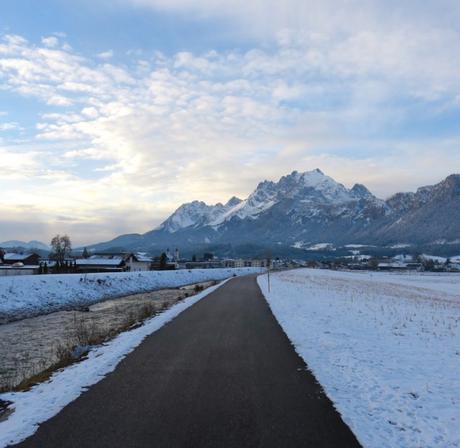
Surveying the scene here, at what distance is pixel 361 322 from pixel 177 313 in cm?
919

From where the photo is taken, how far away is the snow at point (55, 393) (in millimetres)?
6657

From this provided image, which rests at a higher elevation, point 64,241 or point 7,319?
point 64,241

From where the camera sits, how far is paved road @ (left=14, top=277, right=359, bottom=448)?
6141 millimetres

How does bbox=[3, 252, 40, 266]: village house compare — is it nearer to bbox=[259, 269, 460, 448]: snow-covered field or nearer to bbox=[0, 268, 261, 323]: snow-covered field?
bbox=[0, 268, 261, 323]: snow-covered field

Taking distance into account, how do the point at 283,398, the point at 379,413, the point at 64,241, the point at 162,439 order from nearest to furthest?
the point at 162,439
the point at 379,413
the point at 283,398
the point at 64,241

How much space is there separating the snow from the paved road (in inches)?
9.2

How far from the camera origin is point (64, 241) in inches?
5453

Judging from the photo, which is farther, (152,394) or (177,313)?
(177,313)

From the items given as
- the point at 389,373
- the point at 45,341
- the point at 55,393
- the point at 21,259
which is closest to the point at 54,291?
the point at 45,341

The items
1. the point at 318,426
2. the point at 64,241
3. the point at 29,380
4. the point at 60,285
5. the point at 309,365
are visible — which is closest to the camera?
the point at 318,426

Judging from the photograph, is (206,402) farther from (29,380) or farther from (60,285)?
(60,285)

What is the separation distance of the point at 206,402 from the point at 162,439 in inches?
68.2

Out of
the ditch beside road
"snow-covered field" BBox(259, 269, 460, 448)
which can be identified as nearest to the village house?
the ditch beside road

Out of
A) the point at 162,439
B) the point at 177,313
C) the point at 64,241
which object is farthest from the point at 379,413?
the point at 64,241
